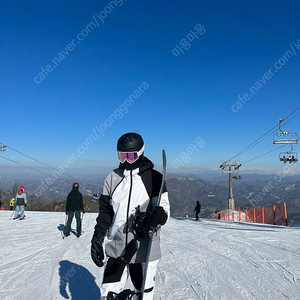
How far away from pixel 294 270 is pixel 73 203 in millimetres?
6890

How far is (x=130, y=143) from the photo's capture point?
2.48m

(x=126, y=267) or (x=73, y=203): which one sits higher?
(x=73, y=203)

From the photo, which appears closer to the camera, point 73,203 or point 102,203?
point 102,203

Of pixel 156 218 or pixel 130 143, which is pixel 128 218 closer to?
pixel 156 218

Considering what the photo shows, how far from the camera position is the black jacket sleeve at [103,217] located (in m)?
2.39

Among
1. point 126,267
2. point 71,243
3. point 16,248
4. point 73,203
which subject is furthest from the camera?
point 73,203

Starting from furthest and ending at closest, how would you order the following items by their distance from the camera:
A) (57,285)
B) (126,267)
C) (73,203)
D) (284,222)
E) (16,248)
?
(284,222), (73,203), (16,248), (57,285), (126,267)

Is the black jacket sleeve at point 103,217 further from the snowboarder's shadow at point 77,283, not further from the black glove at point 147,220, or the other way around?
the snowboarder's shadow at point 77,283

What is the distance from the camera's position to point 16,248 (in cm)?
678

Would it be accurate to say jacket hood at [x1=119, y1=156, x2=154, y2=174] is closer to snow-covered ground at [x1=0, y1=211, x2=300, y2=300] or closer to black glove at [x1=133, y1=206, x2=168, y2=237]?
black glove at [x1=133, y1=206, x2=168, y2=237]

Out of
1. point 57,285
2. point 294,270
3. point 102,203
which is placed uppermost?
point 102,203

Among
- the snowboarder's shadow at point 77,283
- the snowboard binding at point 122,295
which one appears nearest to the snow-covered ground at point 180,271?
the snowboarder's shadow at point 77,283

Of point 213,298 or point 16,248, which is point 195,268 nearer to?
point 213,298

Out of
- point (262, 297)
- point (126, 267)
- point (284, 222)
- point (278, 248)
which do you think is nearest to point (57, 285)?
point (126, 267)
